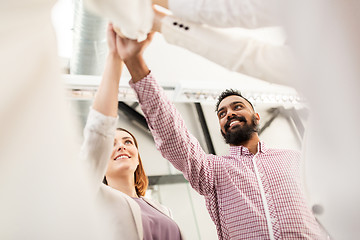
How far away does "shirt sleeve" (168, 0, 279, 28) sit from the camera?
1.86ft

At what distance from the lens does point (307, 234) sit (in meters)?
1.07

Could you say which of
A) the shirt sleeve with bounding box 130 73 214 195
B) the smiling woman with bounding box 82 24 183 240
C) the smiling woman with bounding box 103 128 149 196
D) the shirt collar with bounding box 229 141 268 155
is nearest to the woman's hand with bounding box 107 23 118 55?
the smiling woman with bounding box 82 24 183 240

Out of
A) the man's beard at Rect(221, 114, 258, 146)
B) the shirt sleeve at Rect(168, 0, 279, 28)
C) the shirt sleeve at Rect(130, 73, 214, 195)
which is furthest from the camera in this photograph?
the man's beard at Rect(221, 114, 258, 146)

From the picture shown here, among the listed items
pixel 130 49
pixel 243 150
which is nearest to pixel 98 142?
pixel 130 49

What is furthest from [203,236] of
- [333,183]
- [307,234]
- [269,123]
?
[333,183]

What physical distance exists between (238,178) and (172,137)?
1.03 feet

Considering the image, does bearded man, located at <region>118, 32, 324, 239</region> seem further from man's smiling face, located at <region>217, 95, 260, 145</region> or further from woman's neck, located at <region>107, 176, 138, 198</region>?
woman's neck, located at <region>107, 176, 138, 198</region>

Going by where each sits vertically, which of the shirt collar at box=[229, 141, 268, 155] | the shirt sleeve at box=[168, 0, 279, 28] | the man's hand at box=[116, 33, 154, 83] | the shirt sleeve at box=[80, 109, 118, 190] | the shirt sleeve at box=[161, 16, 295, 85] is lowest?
the shirt collar at box=[229, 141, 268, 155]

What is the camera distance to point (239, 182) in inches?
47.8

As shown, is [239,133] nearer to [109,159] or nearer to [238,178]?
[238,178]

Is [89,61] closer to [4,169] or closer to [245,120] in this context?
[245,120]

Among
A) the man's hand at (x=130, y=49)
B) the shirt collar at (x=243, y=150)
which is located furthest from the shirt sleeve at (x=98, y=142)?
the shirt collar at (x=243, y=150)

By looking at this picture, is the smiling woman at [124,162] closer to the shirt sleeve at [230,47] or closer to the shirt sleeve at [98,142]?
the shirt sleeve at [98,142]

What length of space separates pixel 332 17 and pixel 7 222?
535mm
